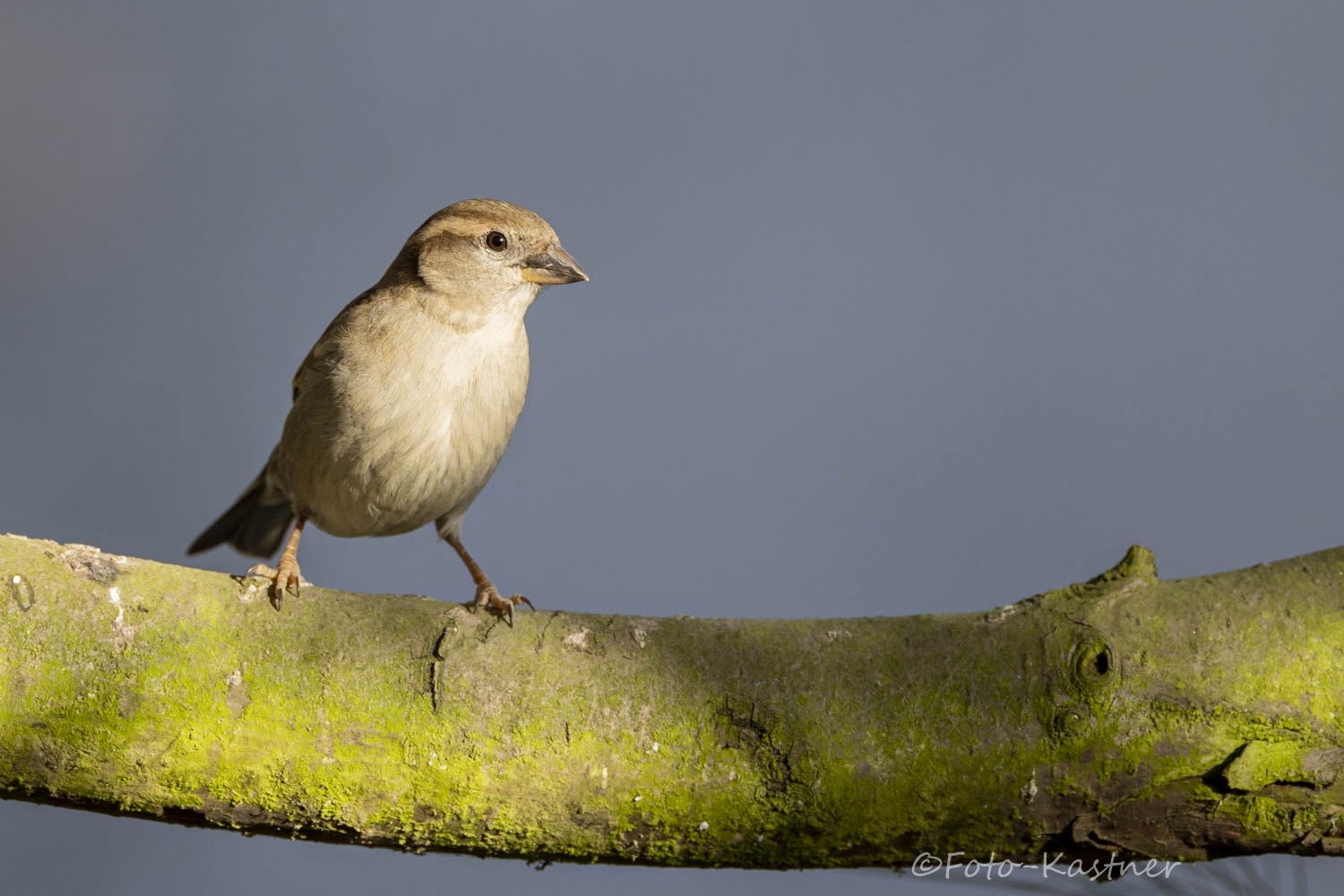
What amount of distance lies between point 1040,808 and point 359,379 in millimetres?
2071

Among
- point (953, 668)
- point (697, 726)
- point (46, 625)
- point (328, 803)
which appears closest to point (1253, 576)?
point (953, 668)

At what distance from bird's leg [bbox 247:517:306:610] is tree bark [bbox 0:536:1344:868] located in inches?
1.4

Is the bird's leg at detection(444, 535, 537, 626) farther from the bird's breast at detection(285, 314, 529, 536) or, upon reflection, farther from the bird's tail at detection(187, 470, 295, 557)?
the bird's tail at detection(187, 470, 295, 557)

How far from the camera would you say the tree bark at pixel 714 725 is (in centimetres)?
199

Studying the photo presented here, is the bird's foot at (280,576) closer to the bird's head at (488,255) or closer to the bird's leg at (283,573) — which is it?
the bird's leg at (283,573)

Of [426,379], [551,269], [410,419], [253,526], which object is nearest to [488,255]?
[551,269]

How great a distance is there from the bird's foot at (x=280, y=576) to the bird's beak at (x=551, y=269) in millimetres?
1075

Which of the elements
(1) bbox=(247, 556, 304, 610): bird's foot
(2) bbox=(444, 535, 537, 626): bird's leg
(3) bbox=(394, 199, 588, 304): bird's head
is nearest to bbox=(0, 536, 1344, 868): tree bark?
(1) bbox=(247, 556, 304, 610): bird's foot

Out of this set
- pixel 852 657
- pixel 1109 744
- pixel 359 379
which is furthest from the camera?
pixel 359 379

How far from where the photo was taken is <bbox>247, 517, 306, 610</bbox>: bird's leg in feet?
7.24

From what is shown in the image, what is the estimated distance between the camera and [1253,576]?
82.9 inches

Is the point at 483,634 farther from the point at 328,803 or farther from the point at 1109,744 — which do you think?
the point at 1109,744

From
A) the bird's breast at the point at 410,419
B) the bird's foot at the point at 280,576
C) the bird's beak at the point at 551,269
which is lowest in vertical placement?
the bird's foot at the point at 280,576

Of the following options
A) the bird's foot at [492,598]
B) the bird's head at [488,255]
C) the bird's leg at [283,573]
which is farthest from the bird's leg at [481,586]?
the bird's head at [488,255]
